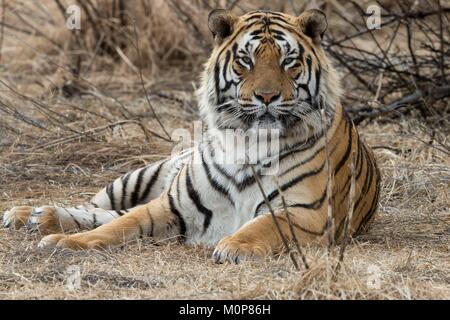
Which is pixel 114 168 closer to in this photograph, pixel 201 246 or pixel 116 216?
pixel 116 216

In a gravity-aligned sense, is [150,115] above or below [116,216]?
above

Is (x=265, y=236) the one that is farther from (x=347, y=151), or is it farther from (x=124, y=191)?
(x=124, y=191)

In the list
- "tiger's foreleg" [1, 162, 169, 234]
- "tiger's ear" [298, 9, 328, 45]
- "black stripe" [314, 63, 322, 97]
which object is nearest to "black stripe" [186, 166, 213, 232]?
"tiger's foreleg" [1, 162, 169, 234]

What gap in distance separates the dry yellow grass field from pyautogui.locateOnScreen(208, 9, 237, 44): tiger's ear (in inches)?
43.4

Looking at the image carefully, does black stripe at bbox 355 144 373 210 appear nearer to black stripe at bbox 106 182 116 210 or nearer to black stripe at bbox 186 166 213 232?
black stripe at bbox 186 166 213 232

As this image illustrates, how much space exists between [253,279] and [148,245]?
103 centimetres

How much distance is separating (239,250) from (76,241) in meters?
0.80

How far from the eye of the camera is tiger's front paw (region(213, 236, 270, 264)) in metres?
4.65

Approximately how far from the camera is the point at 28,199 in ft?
20.6

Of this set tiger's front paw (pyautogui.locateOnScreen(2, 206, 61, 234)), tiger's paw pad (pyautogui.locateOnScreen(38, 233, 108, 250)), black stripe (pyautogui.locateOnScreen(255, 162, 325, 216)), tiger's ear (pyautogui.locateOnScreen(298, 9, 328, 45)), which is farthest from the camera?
tiger's front paw (pyautogui.locateOnScreen(2, 206, 61, 234))

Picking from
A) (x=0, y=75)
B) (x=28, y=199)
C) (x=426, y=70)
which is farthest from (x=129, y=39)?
(x=28, y=199)

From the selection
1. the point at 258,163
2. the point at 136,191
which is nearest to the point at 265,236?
the point at 258,163
